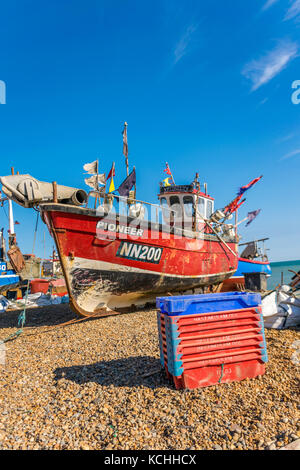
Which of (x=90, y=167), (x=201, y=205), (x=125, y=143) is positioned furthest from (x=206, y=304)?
(x=201, y=205)

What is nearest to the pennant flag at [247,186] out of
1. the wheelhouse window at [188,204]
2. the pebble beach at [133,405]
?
the wheelhouse window at [188,204]

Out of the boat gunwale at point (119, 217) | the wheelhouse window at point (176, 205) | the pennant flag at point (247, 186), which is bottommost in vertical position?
the boat gunwale at point (119, 217)

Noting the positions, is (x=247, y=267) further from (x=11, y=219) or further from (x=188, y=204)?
(x=11, y=219)

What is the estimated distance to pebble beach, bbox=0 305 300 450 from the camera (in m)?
2.50

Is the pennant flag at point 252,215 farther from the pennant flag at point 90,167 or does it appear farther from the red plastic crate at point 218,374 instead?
the red plastic crate at point 218,374

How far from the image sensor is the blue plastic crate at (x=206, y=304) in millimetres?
3385

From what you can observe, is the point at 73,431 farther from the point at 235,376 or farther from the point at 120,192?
the point at 120,192

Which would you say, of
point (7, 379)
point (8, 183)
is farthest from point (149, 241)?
point (7, 379)

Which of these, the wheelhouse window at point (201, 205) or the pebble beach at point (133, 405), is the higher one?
the wheelhouse window at point (201, 205)

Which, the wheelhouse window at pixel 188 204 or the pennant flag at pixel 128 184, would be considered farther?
the wheelhouse window at pixel 188 204

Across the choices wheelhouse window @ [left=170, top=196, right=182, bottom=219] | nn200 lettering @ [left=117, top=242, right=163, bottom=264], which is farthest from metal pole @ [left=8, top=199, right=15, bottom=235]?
nn200 lettering @ [left=117, top=242, right=163, bottom=264]

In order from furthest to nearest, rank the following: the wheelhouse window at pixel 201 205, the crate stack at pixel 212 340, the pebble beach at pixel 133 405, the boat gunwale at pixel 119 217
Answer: the wheelhouse window at pixel 201 205 → the boat gunwale at pixel 119 217 → the crate stack at pixel 212 340 → the pebble beach at pixel 133 405

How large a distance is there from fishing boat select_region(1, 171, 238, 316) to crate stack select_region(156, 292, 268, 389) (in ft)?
14.1

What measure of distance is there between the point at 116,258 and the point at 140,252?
867 millimetres
